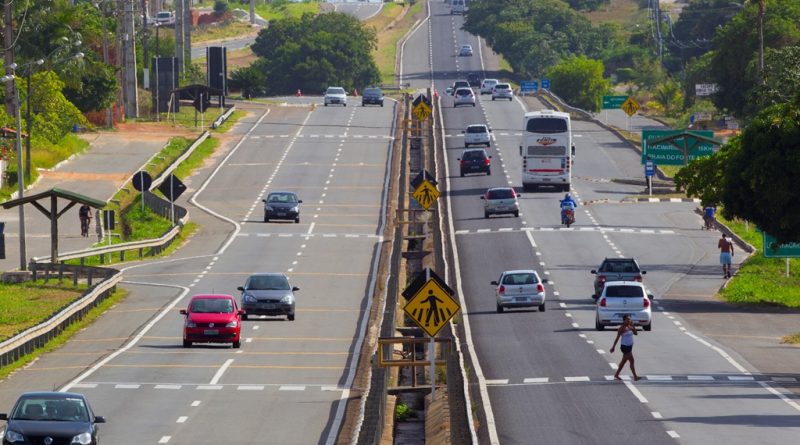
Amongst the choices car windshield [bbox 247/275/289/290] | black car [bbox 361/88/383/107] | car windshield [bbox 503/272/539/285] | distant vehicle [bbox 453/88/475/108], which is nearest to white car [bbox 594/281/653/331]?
car windshield [bbox 503/272/539/285]

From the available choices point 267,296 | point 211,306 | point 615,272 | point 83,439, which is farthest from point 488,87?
point 83,439

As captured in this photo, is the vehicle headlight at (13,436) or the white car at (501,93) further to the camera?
the white car at (501,93)

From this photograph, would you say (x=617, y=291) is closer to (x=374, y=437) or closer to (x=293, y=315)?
(x=293, y=315)

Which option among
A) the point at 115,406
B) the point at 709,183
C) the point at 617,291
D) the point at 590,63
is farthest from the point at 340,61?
the point at 115,406

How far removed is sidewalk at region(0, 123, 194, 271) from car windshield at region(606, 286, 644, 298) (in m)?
25.8

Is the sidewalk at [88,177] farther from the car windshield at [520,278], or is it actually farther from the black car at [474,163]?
the car windshield at [520,278]

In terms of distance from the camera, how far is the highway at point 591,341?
29.3 m

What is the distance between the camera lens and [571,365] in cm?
3822

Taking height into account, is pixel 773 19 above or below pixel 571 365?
above

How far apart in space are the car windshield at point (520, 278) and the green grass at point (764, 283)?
8381 millimetres

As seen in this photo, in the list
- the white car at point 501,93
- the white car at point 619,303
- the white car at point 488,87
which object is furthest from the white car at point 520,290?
the white car at point 488,87

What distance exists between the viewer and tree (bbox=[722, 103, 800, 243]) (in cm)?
4381

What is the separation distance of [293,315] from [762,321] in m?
13.8

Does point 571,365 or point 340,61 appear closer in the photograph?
point 571,365
